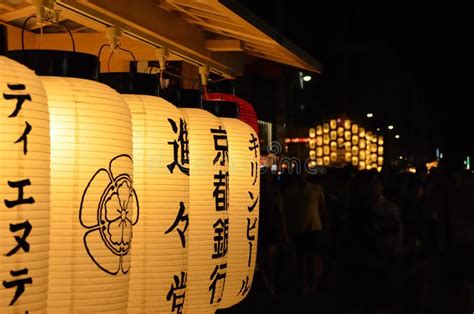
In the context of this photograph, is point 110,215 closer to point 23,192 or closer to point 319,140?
point 23,192

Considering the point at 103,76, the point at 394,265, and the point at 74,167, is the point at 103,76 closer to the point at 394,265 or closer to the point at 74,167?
the point at 74,167

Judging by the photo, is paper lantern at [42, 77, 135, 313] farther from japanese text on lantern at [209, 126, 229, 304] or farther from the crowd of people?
the crowd of people

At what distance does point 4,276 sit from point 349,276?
7877 mm

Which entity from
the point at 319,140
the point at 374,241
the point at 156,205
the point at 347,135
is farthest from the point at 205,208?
the point at 347,135

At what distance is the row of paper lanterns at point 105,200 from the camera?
275 centimetres

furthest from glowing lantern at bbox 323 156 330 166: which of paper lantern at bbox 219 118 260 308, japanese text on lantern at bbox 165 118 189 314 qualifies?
japanese text on lantern at bbox 165 118 189 314

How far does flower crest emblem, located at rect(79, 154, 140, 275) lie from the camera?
3277 millimetres

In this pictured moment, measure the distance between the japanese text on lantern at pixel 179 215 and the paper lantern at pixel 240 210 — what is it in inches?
50.9

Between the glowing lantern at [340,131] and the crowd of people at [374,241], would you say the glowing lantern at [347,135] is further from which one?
the crowd of people at [374,241]

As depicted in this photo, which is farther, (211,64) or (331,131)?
A: (331,131)

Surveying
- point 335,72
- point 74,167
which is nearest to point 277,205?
point 74,167

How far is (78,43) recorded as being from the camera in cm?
657

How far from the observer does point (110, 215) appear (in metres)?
3.38

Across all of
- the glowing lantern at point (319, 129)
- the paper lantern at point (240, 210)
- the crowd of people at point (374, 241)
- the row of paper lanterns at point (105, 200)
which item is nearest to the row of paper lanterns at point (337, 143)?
the glowing lantern at point (319, 129)
